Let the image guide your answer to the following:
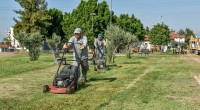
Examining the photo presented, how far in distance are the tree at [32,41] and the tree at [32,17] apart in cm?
3893

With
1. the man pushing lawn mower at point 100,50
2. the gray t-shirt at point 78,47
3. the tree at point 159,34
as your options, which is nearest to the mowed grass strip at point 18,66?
the man pushing lawn mower at point 100,50

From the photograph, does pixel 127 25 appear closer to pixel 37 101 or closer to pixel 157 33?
pixel 157 33

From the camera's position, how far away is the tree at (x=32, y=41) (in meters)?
28.5

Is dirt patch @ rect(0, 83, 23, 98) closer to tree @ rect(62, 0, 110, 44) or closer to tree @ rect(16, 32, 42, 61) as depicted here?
tree @ rect(16, 32, 42, 61)

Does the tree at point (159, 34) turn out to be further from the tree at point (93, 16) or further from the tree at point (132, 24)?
the tree at point (93, 16)

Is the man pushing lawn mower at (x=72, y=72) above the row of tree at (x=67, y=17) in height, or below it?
below

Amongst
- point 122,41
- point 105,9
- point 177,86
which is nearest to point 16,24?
point 105,9

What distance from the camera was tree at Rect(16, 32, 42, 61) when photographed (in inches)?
1123

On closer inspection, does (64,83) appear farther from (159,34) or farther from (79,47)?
(159,34)

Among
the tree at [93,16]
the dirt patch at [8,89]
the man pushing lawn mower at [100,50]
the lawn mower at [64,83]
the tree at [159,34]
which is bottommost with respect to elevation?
the dirt patch at [8,89]

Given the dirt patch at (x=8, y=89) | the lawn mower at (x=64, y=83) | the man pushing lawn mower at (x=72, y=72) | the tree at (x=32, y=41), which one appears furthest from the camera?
the tree at (x=32, y=41)

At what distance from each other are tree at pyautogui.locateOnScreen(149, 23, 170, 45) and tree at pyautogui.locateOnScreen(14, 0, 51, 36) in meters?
26.1

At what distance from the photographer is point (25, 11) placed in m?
70.2

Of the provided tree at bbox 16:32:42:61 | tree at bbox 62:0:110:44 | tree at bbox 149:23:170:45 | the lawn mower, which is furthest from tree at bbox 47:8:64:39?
the lawn mower
